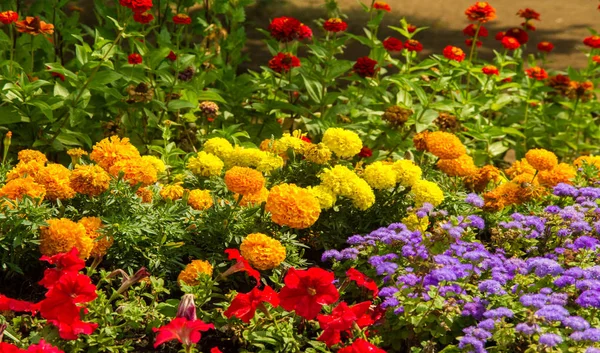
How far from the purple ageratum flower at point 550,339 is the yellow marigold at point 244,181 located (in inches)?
53.2

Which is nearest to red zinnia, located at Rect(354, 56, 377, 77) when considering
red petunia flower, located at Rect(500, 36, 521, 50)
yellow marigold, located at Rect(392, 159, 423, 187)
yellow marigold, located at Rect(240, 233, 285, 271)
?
red petunia flower, located at Rect(500, 36, 521, 50)

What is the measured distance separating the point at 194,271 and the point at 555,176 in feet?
6.67

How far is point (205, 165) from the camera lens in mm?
3881

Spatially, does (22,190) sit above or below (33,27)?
below

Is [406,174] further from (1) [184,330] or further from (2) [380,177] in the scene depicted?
(1) [184,330]

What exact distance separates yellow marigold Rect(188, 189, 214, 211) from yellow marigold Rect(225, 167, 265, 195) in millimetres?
238

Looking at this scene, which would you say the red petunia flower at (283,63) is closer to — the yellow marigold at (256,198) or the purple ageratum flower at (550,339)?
the yellow marigold at (256,198)

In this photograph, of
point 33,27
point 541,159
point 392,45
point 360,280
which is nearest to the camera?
point 360,280

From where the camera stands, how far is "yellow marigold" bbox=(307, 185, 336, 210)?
12.2 ft

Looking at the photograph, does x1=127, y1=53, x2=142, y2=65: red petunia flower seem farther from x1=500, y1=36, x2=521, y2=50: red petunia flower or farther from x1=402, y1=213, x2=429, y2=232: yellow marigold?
x1=500, y1=36, x2=521, y2=50: red petunia flower

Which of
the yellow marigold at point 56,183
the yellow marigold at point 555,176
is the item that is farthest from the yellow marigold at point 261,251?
the yellow marigold at point 555,176

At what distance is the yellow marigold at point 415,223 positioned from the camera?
3.81m

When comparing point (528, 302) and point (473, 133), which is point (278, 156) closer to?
point (528, 302)

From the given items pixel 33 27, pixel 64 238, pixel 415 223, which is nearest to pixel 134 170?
pixel 64 238
